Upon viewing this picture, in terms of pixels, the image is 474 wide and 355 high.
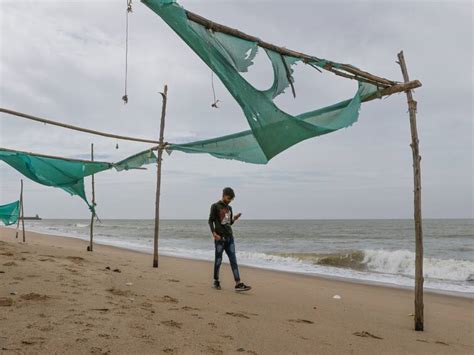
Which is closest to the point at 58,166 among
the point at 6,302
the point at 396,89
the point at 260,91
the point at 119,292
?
the point at 119,292

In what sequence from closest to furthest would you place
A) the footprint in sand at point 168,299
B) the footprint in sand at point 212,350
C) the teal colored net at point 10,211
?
the footprint in sand at point 212,350 < the footprint in sand at point 168,299 < the teal colored net at point 10,211

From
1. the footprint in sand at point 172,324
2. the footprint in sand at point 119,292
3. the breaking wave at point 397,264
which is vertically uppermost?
the footprint in sand at point 172,324

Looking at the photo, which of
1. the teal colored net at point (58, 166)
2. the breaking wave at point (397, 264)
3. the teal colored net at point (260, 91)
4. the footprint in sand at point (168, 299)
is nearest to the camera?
the teal colored net at point (260, 91)

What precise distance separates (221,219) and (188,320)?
2.11 metres

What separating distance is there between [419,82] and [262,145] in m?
1.81

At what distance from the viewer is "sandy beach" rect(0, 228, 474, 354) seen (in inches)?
109

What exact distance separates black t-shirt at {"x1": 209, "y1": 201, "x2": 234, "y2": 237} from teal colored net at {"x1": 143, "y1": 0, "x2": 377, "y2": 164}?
6.12ft

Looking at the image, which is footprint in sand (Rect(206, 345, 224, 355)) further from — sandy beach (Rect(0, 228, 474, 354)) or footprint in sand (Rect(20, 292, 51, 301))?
footprint in sand (Rect(20, 292, 51, 301))

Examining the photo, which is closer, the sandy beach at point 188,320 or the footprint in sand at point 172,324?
the sandy beach at point 188,320

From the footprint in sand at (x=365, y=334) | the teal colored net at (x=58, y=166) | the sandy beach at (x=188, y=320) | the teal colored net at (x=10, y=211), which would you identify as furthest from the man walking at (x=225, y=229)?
the teal colored net at (x=10, y=211)

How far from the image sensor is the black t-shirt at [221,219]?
550 cm

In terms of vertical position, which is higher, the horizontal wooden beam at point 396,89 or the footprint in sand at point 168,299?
the horizontal wooden beam at point 396,89

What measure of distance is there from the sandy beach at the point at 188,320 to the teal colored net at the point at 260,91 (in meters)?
1.70

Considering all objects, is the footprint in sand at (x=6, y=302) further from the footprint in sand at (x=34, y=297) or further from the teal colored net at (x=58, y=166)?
the teal colored net at (x=58, y=166)
